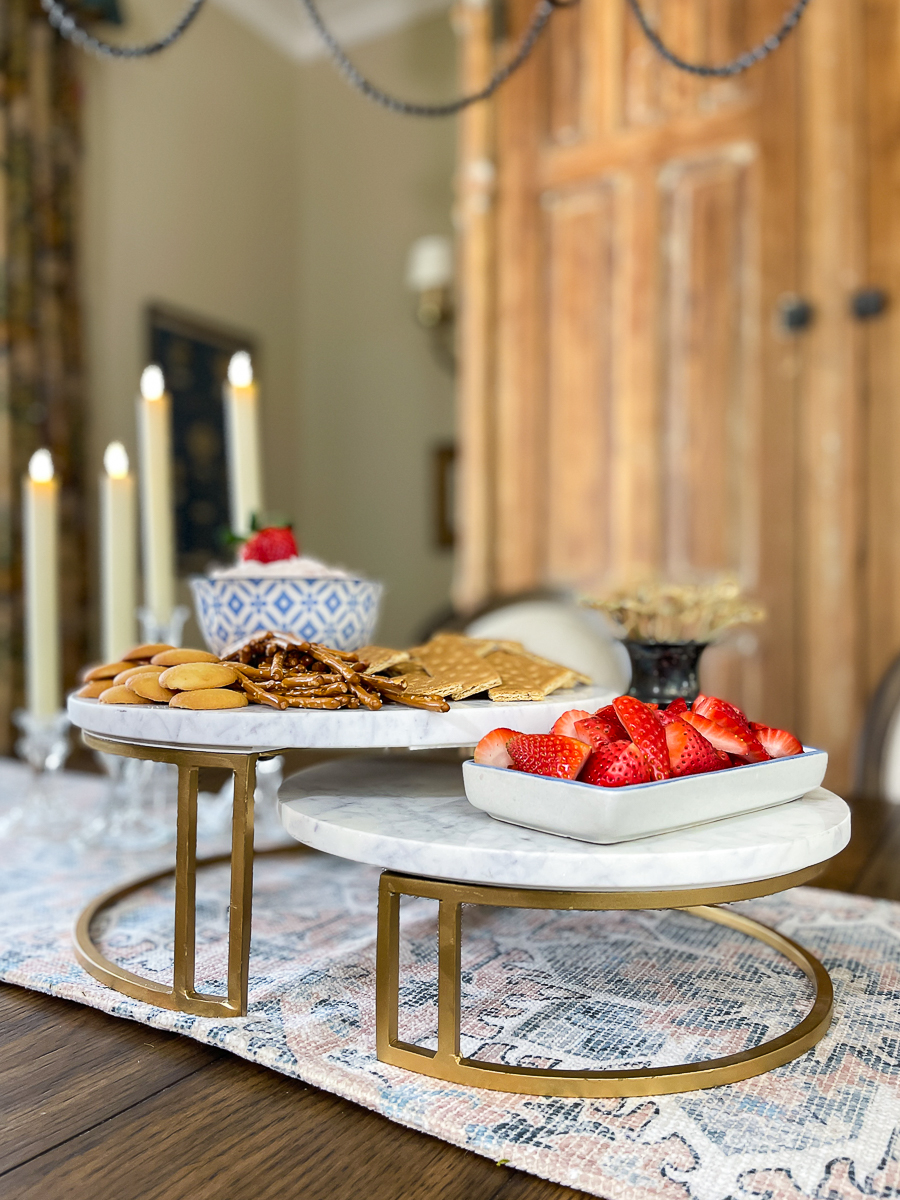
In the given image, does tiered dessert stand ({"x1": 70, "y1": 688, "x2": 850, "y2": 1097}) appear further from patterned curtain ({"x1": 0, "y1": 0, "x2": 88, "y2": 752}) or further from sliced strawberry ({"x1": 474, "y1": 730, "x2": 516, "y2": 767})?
patterned curtain ({"x1": 0, "y1": 0, "x2": 88, "y2": 752})

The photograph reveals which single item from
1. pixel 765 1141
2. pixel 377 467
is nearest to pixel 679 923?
Result: pixel 765 1141

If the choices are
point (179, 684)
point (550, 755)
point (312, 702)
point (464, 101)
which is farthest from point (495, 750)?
point (464, 101)

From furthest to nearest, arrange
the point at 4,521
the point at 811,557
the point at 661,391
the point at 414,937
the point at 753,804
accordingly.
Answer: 1. the point at 4,521
2. the point at 661,391
3. the point at 811,557
4. the point at 414,937
5. the point at 753,804

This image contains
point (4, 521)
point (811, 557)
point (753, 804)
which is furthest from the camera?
point (4, 521)

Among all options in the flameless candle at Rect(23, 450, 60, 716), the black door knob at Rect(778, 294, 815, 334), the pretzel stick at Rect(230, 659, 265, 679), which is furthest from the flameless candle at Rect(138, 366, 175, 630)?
the black door knob at Rect(778, 294, 815, 334)

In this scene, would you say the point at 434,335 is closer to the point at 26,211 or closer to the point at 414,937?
the point at 26,211

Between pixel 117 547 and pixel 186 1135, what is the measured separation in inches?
34.8

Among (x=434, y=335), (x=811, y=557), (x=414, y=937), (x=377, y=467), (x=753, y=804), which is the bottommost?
(x=414, y=937)

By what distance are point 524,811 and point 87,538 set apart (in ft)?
9.58

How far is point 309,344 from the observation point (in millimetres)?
4332

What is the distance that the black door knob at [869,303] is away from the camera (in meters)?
2.00

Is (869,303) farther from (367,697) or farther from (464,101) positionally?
(367,697)

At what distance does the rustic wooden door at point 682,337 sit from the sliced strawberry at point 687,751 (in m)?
1.55

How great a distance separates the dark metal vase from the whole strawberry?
1.26ft
